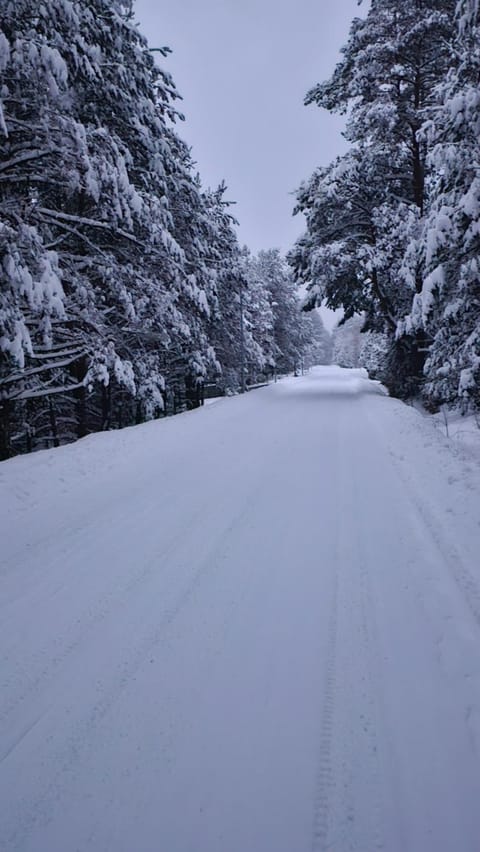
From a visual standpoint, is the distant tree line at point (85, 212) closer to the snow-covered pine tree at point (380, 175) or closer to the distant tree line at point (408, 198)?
the snow-covered pine tree at point (380, 175)

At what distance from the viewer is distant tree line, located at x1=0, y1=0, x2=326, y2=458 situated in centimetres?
607

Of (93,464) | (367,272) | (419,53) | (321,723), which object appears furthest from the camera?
(367,272)

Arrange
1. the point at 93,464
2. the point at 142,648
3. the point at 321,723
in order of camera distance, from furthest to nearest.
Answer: the point at 93,464 < the point at 142,648 < the point at 321,723

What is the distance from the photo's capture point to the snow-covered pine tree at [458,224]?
24.0 ft

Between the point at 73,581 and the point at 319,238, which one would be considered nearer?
the point at 73,581

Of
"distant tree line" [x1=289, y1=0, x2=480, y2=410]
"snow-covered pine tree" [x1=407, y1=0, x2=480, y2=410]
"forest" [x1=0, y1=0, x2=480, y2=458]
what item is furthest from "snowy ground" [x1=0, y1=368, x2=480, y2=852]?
"distant tree line" [x1=289, y1=0, x2=480, y2=410]

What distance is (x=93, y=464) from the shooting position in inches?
260

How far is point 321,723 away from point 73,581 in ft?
7.34

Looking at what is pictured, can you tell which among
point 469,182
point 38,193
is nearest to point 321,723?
point 469,182

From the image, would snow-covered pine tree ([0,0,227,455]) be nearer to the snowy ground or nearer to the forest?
the forest

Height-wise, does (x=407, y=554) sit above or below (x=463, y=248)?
below

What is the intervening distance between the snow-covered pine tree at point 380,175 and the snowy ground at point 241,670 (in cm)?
974

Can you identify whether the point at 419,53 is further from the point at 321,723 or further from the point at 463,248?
the point at 321,723

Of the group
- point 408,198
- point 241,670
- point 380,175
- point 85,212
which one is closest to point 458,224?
point 85,212
